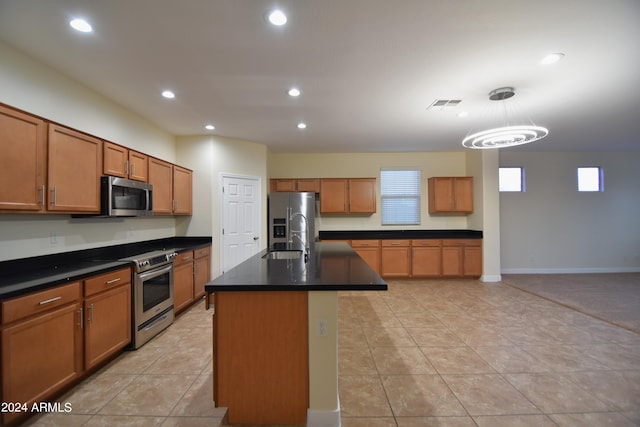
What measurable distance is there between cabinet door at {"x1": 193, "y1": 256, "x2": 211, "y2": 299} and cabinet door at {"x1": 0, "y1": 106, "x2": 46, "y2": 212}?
6.67 ft

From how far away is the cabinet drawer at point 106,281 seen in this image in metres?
2.10

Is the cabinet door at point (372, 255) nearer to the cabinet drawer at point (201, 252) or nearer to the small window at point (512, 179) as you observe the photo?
the cabinet drawer at point (201, 252)

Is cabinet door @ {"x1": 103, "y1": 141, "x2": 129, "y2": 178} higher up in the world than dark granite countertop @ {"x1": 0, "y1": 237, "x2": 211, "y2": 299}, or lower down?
higher up

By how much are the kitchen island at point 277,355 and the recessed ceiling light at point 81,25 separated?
6.71ft

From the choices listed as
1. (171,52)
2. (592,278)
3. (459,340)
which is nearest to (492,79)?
(459,340)

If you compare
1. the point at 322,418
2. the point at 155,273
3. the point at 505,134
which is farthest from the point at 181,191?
the point at 505,134

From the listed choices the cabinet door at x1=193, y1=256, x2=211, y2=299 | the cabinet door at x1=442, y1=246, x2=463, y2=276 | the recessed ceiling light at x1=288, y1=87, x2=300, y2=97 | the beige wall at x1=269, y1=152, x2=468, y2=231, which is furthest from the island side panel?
the cabinet door at x1=442, y1=246, x2=463, y2=276

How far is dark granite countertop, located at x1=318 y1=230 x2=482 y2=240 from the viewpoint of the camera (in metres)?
5.46

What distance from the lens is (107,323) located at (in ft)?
7.49

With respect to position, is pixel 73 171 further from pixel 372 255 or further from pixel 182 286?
pixel 372 255

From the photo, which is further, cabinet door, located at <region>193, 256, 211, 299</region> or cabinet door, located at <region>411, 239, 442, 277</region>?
cabinet door, located at <region>411, 239, 442, 277</region>

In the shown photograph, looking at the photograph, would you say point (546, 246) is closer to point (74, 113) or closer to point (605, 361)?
point (605, 361)

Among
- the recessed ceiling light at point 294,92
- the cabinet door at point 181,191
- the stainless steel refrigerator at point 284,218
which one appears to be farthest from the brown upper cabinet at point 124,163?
the stainless steel refrigerator at point 284,218

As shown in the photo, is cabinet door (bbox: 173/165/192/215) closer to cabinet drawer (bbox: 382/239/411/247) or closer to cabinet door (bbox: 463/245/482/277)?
cabinet drawer (bbox: 382/239/411/247)
